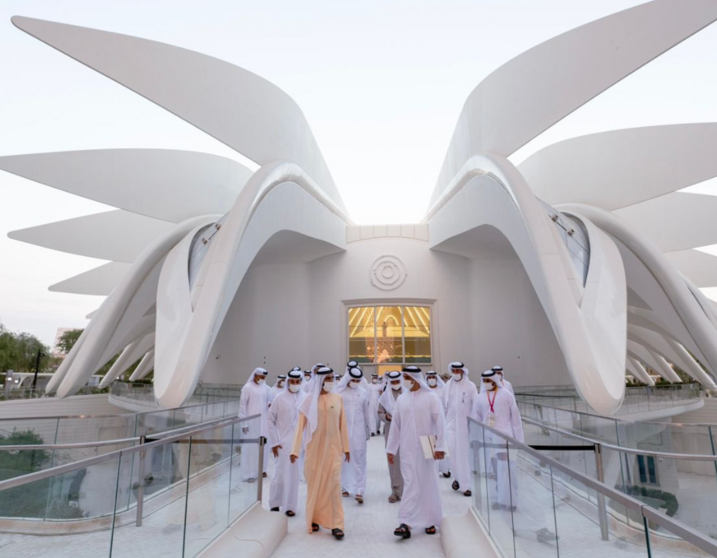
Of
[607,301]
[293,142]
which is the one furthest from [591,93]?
[293,142]

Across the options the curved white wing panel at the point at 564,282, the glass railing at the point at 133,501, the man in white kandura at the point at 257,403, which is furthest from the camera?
the curved white wing panel at the point at 564,282

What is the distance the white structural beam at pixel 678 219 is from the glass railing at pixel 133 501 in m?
20.2

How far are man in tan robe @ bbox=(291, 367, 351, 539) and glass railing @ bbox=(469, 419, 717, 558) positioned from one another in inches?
64.0

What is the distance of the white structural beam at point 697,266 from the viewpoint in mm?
25641

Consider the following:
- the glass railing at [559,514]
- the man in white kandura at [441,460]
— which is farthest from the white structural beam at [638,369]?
the glass railing at [559,514]

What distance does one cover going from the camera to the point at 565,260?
11.8 m

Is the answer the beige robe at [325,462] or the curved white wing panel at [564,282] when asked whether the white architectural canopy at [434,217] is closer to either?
the curved white wing panel at [564,282]

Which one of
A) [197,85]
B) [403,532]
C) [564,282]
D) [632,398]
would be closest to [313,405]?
[403,532]

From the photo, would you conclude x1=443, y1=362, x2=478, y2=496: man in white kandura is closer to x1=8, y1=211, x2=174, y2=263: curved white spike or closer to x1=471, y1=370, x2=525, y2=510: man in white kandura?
x1=471, y1=370, x2=525, y2=510: man in white kandura

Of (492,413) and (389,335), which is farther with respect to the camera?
(389,335)

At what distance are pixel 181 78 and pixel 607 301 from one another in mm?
12119

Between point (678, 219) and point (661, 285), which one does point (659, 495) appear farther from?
point (678, 219)

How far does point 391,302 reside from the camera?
72.6 feet

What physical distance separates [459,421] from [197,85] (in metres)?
11.2
